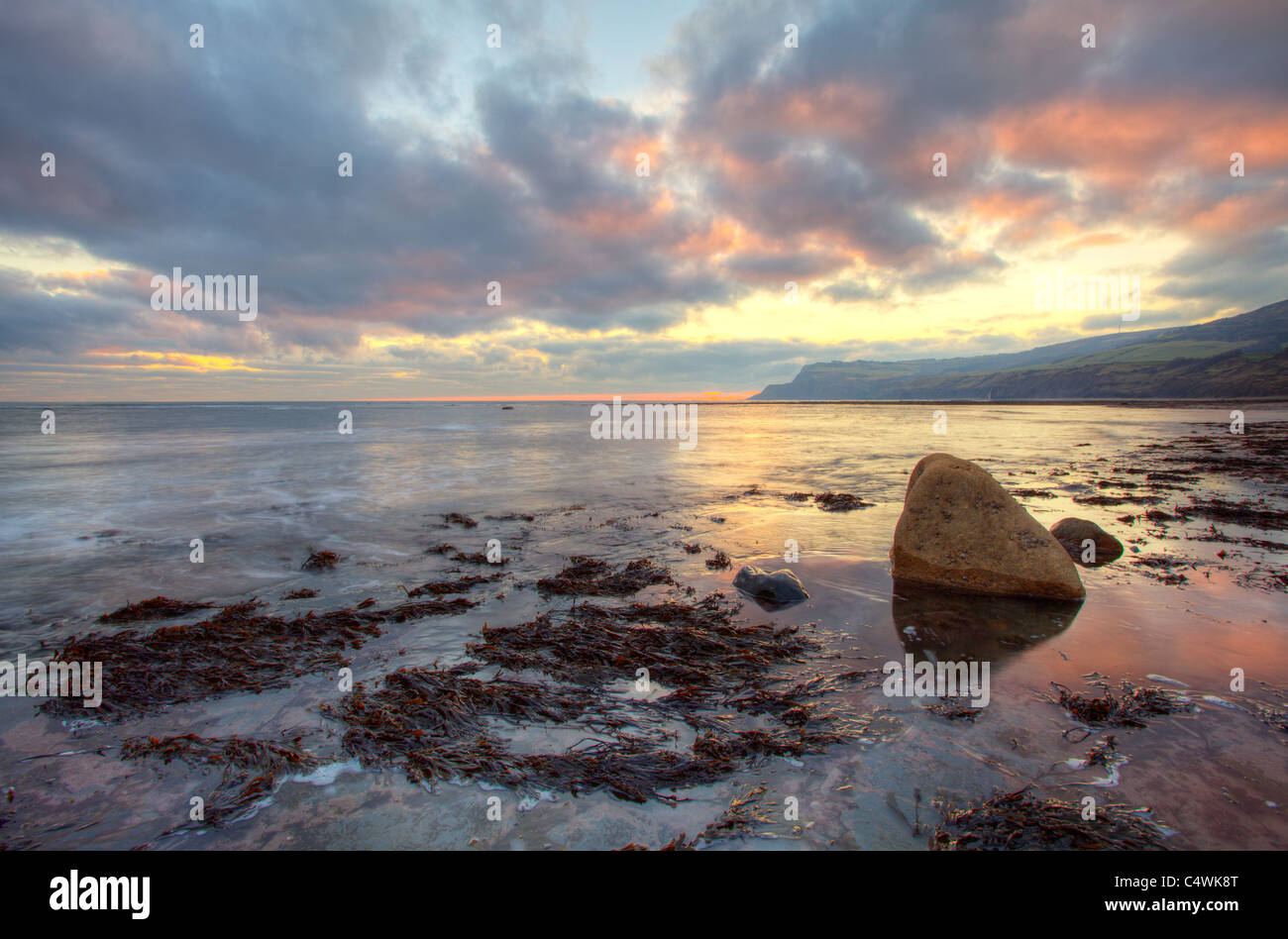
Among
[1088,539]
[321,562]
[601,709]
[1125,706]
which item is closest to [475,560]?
[321,562]

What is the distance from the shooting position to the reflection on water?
5918 millimetres

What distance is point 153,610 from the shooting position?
24.7 feet

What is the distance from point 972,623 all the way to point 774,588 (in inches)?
100

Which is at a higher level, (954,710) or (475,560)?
(475,560)

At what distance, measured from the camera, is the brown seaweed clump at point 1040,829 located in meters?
3.19

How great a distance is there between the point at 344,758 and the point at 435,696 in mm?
965

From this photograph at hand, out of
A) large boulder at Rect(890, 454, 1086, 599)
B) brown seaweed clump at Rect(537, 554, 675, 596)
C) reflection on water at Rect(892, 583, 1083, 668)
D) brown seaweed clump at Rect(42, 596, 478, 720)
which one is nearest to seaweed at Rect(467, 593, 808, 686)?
brown seaweed clump at Rect(537, 554, 675, 596)

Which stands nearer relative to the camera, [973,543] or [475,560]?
[973,543]

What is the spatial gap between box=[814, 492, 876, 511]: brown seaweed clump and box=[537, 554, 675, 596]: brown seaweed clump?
23.6 feet

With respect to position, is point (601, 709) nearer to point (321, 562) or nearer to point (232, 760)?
point (232, 760)

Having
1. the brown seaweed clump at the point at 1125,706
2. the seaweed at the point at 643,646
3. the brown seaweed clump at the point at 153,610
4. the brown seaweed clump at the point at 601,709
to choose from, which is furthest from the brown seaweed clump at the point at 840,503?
the brown seaweed clump at the point at 153,610
